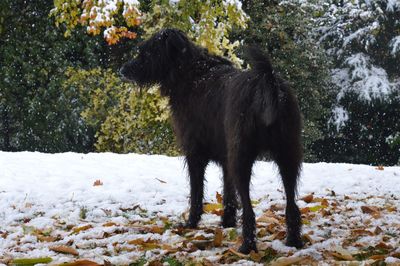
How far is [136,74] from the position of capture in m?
5.08

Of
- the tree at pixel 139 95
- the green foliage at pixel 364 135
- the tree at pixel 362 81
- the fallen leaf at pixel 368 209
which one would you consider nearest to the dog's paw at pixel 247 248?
the fallen leaf at pixel 368 209

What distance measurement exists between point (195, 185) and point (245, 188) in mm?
1023

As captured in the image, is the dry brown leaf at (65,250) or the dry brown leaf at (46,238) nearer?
the dry brown leaf at (65,250)

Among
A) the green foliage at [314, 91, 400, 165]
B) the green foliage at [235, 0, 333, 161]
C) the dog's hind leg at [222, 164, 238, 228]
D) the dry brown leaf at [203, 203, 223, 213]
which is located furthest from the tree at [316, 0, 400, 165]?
the dog's hind leg at [222, 164, 238, 228]

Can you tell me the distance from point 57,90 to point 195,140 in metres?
12.3

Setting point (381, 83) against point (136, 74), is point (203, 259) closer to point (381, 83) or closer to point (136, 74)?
point (136, 74)

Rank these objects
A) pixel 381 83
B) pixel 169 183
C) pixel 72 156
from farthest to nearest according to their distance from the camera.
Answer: pixel 381 83 → pixel 72 156 → pixel 169 183

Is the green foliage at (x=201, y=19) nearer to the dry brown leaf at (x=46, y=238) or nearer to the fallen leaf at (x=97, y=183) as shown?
the fallen leaf at (x=97, y=183)

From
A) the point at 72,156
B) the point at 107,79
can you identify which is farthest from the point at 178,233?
the point at 107,79

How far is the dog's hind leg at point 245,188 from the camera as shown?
4.00 meters

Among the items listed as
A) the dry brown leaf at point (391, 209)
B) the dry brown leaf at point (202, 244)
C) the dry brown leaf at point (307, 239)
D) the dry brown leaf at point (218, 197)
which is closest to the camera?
the dry brown leaf at point (202, 244)

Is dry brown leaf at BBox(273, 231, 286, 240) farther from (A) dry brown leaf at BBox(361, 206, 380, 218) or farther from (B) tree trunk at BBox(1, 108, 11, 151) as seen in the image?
(B) tree trunk at BBox(1, 108, 11, 151)

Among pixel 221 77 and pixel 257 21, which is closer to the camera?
pixel 221 77

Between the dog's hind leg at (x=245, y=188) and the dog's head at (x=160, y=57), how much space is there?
130cm
